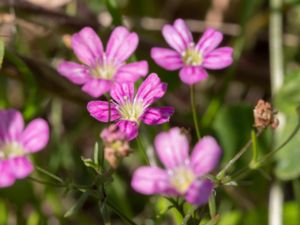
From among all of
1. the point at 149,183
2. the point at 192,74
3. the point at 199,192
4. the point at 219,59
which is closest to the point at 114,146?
the point at 149,183

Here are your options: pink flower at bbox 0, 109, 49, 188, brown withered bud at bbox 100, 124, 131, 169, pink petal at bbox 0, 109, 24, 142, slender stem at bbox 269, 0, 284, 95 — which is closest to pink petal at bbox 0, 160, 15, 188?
pink flower at bbox 0, 109, 49, 188

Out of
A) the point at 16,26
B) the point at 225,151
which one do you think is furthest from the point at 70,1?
the point at 225,151

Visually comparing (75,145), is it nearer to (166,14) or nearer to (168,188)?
(166,14)

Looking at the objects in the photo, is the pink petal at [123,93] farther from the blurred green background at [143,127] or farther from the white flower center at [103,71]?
the blurred green background at [143,127]

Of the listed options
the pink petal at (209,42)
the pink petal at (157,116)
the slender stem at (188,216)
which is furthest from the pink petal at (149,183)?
the pink petal at (209,42)

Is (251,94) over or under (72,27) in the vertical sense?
under

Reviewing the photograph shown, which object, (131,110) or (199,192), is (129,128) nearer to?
(131,110)

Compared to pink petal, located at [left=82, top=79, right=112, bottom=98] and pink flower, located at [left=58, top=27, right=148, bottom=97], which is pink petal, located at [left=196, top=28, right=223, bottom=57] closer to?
pink flower, located at [left=58, top=27, right=148, bottom=97]
